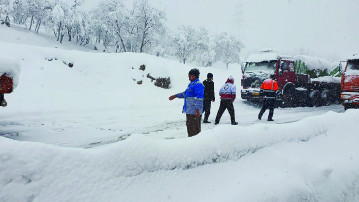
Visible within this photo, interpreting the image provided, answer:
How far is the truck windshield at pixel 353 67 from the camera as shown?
37.6 ft

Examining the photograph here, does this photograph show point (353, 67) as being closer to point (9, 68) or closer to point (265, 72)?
point (265, 72)

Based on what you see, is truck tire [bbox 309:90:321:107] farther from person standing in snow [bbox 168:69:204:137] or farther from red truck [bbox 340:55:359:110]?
person standing in snow [bbox 168:69:204:137]

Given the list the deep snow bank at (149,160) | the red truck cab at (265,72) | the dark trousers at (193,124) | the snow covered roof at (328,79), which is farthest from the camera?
the snow covered roof at (328,79)

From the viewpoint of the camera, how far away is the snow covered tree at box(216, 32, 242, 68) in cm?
6769

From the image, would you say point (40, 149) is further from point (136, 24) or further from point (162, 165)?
point (136, 24)

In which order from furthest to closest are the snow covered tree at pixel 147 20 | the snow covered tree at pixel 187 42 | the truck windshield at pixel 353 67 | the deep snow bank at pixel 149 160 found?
the snow covered tree at pixel 187 42
the snow covered tree at pixel 147 20
the truck windshield at pixel 353 67
the deep snow bank at pixel 149 160

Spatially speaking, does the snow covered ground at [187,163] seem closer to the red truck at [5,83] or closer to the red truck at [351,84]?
the red truck at [5,83]

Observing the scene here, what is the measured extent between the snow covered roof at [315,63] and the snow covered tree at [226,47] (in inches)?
2036

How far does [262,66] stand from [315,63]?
14.0 ft

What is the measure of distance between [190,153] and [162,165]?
357 millimetres

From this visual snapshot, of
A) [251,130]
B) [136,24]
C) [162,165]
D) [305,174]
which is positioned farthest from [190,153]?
[136,24]

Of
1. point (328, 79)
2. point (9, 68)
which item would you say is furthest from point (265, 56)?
point (9, 68)

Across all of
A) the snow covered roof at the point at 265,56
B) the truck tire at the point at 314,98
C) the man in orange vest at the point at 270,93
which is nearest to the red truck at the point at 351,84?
the snow covered roof at the point at 265,56

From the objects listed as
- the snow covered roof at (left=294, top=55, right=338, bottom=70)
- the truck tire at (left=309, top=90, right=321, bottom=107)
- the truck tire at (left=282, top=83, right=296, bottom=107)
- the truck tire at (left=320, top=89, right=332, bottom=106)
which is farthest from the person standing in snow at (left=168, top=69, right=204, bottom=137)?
the truck tire at (left=320, top=89, right=332, bottom=106)
